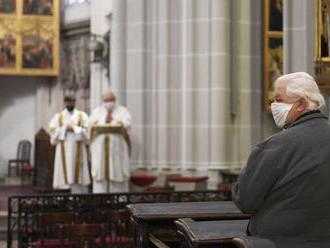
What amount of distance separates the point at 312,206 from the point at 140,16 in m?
11.4

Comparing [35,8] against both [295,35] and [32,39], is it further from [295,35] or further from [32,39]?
[295,35]

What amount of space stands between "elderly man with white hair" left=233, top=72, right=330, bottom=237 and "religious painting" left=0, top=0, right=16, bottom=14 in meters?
18.8

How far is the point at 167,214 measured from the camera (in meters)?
5.14

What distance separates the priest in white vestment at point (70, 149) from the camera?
1400 cm

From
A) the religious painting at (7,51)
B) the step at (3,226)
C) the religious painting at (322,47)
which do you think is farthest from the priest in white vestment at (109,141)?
the religious painting at (7,51)

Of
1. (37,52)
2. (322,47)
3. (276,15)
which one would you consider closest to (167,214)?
(322,47)

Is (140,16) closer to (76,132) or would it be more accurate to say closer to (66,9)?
(76,132)

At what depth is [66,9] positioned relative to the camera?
22.7 m

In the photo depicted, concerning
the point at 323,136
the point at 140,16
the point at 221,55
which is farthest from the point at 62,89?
the point at 323,136

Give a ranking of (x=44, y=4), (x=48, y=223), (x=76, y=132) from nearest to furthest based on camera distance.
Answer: (x=48, y=223)
(x=76, y=132)
(x=44, y=4)

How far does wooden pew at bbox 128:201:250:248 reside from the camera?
513 centimetres

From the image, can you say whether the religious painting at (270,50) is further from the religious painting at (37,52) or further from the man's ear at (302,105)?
the man's ear at (302,105)

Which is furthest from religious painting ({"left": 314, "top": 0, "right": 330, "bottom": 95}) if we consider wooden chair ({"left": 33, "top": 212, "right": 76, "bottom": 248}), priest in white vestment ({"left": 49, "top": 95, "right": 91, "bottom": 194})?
priest in white vestment ({"left": 49, "top": 95, "right": 91, "bottom": 194})

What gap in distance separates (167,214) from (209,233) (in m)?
1.17
